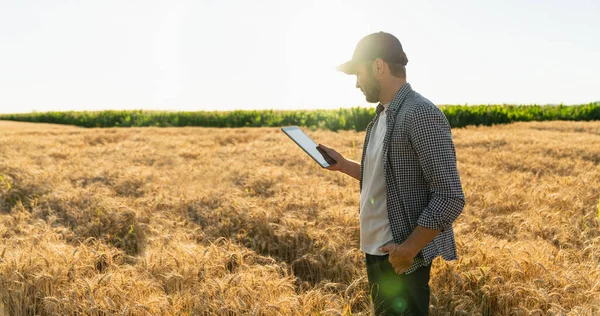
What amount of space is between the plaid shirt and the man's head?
0.10 meters

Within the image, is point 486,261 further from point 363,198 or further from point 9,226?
point 9,226

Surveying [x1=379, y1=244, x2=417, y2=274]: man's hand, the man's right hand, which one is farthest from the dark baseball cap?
[x1=379, y1=244, x2=417, y2=274]: man's hand

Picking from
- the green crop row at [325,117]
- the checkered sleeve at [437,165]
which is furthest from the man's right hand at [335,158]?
the green crop row at [325,117]

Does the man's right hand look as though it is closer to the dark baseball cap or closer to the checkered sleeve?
the dark baseball cap

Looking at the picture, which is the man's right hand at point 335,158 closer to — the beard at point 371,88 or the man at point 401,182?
the man at point 401,182

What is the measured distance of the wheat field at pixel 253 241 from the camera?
3283 millimetres

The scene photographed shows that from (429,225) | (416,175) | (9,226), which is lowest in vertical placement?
(9,226)

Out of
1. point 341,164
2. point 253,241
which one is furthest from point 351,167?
point 253,241

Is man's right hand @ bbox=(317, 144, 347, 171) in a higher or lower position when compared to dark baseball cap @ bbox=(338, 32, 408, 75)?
lower

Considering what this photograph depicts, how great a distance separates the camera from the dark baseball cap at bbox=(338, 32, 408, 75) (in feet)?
7.20

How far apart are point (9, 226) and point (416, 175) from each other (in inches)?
215

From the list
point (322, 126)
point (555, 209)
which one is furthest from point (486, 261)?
point (322, 126)

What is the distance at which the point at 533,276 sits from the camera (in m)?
3.58

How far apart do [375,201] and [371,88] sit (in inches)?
23.4
